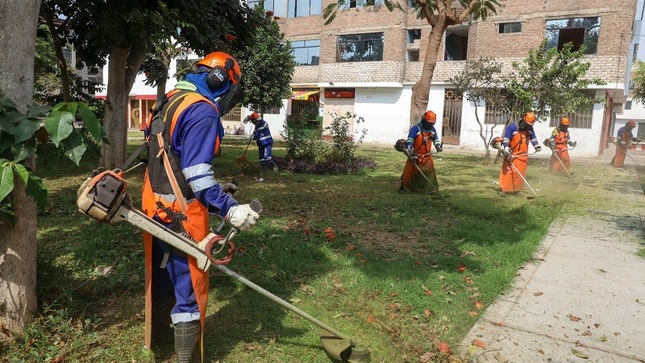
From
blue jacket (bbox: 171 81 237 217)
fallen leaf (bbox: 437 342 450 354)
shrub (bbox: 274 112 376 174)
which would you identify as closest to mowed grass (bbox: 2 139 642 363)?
fallen leaf (bbox: 437 342 450 354)

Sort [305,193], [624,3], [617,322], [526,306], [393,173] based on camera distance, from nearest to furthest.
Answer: [617,322]
[526,306]
[305,193]
[393,173]
[624,3]

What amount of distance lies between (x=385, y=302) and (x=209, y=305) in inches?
60.7

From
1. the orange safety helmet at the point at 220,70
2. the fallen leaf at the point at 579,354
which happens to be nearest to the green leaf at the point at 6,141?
the orange safety helmet at the point at 220,70

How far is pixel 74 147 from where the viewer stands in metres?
2.68

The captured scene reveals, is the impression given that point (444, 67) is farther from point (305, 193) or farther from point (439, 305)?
point (439, 305)

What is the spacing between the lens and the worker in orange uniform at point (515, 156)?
10219 millimetres

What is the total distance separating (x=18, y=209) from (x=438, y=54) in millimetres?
24184

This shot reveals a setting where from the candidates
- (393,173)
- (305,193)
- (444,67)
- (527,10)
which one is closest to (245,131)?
(444,67)

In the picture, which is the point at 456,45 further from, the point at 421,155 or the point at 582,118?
the point at 421,155

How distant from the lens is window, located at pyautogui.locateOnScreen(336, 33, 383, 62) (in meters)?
27.9

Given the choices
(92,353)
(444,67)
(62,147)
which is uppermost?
(444,67)

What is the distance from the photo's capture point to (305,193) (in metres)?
9.70

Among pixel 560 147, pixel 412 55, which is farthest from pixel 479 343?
pixel 412 55

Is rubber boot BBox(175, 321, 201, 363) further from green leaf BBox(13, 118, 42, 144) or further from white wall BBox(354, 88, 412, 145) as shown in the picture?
white wall BBox(354, 88, 412, 145)
